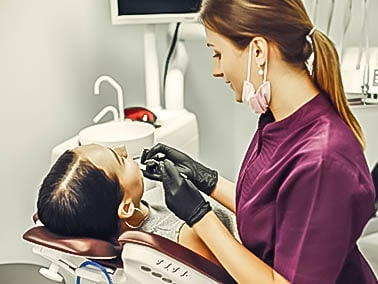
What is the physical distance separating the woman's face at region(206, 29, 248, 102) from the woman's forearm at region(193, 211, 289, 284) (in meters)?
0.28

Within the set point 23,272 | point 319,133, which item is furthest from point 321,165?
point 23,272

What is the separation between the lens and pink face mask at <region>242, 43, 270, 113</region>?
44.9 inches

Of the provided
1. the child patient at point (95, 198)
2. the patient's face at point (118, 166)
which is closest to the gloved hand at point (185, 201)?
the child patient at point (95, 198)

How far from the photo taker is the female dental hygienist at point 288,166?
3.35ft

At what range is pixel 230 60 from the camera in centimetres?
116

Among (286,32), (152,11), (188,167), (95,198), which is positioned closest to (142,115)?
(152,11)

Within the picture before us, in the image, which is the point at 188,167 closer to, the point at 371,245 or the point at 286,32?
the point at 286,32

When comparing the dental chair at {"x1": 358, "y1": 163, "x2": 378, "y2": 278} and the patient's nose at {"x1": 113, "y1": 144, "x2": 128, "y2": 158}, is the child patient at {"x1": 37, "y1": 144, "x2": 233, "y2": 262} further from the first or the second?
the dental chair at {"x1": 358, "y1": 163, "x2": 378, "y2": 278}

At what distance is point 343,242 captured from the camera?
1.03 metres

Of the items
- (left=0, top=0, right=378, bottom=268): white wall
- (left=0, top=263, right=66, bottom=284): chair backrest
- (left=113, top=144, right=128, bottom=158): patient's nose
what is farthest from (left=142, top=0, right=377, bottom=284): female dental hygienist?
(left=0, top=0, right=378, bottom=268): white wall

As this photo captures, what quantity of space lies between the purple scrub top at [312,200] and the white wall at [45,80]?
3.35 ft

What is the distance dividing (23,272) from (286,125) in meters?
0.91

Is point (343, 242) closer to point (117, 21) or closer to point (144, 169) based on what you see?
point (144, 169)

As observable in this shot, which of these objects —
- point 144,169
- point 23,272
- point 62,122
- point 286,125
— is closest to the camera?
point 286,125
